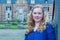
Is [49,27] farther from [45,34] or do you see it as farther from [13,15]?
[13,15]

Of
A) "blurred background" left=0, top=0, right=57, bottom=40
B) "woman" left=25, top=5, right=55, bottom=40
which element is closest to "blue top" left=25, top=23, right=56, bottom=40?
"woman" left=25, top=5, right=55, bottom=40

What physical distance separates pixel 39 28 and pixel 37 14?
49 mm

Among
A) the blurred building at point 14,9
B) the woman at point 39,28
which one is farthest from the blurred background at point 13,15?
the woman at point 39,28

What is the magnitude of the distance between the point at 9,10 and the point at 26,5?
2.34 feet

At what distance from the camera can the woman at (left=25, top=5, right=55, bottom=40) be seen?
943 millimetres

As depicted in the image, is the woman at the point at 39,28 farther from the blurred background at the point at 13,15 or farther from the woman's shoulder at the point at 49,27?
the blurred background at the point at 13,15

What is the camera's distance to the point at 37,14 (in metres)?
0.95

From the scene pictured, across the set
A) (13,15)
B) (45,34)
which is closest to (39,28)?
(45,34)

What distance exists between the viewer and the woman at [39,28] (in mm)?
943

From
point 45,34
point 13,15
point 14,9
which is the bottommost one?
point 13,15

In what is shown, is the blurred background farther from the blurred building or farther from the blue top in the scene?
the blue top

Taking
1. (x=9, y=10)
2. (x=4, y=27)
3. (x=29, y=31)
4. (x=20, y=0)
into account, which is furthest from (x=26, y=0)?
(x=29, y=31)

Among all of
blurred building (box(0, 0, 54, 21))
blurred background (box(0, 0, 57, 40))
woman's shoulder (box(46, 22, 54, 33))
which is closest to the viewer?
woman's shoulder (box(46, 22, 54, 33))

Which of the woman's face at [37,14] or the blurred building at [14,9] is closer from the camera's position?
the woman's face at [37,14]
